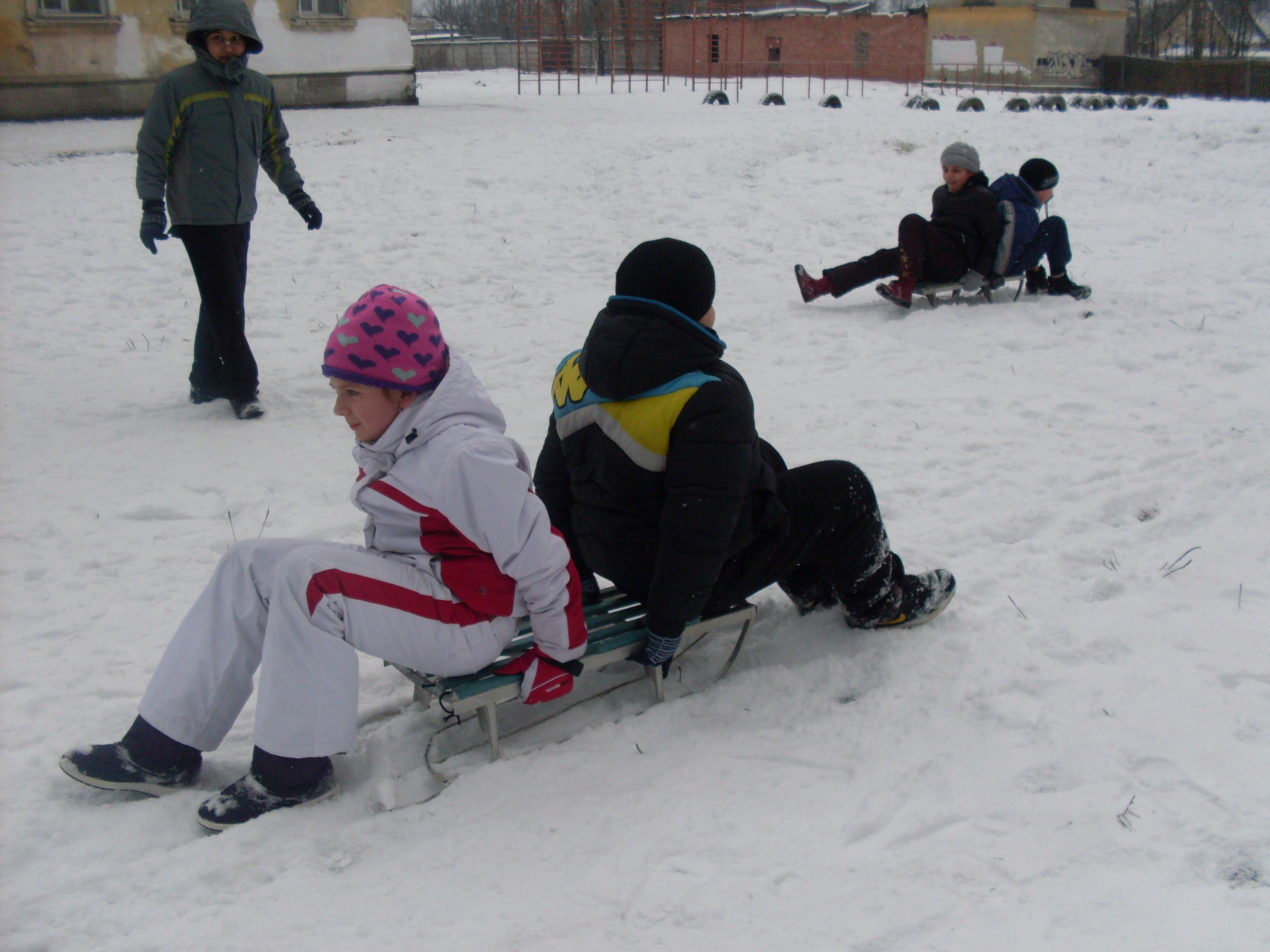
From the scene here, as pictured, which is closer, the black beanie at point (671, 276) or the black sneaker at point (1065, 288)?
the black beanie at point (671, 276)

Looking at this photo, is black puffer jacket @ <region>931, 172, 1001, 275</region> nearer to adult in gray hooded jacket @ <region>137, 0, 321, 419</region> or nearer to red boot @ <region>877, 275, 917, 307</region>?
red boot @ <region>877, 275, 917, 307</region>

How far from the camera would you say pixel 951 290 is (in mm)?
7465

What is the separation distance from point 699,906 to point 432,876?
647mm

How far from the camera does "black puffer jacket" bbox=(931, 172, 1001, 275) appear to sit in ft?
24.2

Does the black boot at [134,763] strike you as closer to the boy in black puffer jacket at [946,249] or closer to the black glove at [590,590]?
the black glove at [590,590]

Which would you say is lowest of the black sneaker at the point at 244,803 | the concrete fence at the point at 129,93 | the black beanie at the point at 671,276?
the black sneaker at the point at 244,803

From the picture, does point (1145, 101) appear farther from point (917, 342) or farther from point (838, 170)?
point (917, 342)

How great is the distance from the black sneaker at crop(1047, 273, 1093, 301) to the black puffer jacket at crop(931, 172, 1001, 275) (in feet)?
2.00

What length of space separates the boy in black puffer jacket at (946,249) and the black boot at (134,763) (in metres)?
6.01

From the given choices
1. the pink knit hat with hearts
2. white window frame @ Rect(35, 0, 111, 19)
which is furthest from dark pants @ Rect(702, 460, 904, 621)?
white window frame @ Rect(35, 0, 111, 19)

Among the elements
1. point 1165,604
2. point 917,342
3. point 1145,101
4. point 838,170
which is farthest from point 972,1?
point 1165,604

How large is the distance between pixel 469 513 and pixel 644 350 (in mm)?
643

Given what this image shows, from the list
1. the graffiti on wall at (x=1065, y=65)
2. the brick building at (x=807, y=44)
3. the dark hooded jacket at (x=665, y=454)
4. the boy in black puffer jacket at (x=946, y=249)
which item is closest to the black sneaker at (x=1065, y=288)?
the boy in black puffer jacket at (x=946, y=249)

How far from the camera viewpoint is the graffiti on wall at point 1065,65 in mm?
36875
